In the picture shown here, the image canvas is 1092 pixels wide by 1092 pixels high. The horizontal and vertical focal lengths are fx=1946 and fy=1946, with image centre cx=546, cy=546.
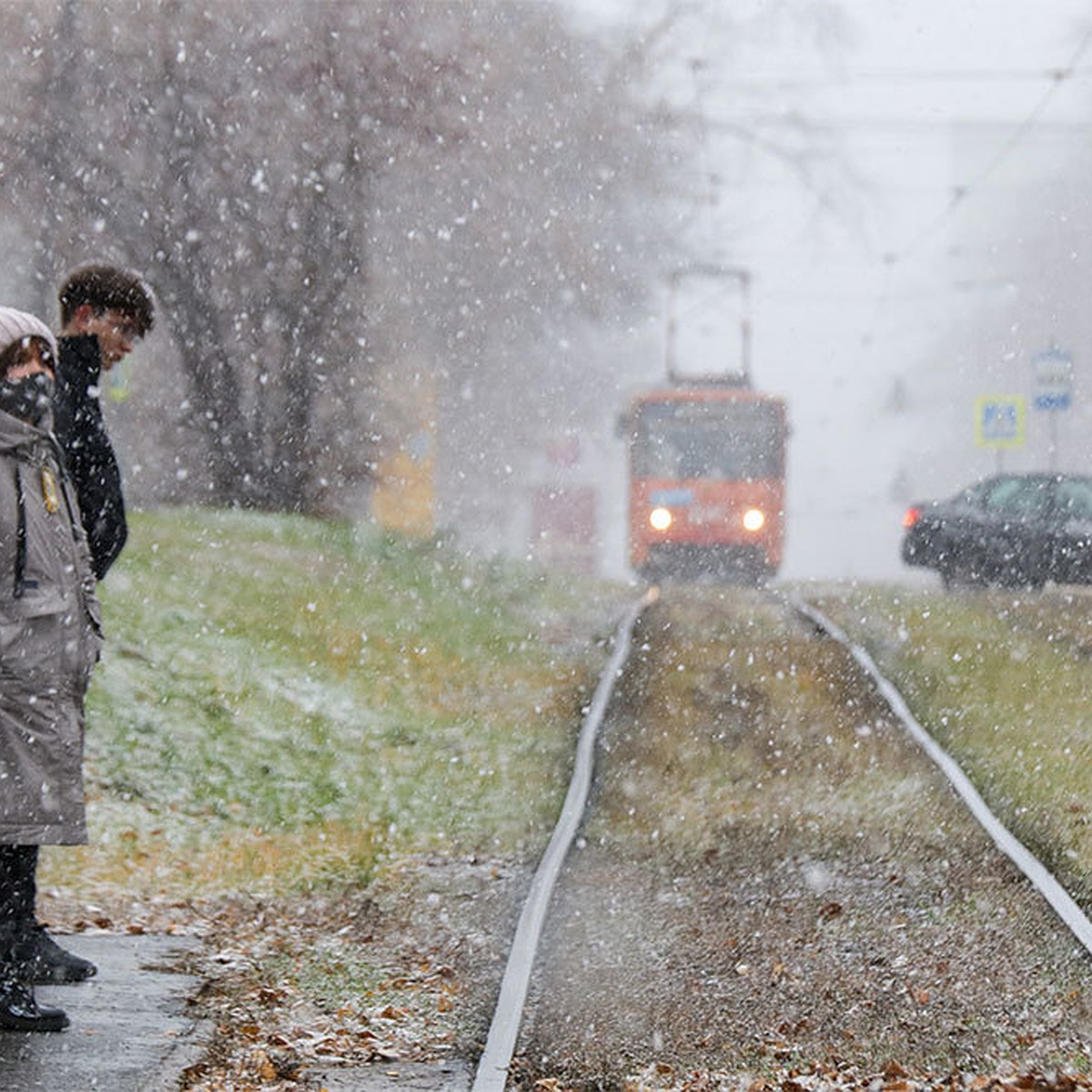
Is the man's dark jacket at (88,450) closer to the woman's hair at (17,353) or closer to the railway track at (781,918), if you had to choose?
the woman's hair at (17,353)

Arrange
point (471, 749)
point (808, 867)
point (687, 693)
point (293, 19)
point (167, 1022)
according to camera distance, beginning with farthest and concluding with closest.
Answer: point (293, 19) < point (687, 693) < point (471, 749) < point (808, 867) < point (167, 1022)

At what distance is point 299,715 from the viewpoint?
1132 centimetres

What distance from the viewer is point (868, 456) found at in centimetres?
7719

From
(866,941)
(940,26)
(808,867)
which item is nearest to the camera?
(866,941)

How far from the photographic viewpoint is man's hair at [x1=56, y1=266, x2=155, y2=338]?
17.1ft

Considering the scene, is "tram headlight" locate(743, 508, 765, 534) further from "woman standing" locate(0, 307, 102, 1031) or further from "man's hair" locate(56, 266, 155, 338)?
"woman standing" locate(0, 307, 102, 1031)

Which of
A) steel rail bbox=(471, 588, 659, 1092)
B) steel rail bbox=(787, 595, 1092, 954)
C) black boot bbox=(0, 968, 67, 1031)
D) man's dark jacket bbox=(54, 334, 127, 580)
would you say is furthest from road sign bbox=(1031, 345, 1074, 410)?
black boot bbox=(0, 968, 67, 1031)

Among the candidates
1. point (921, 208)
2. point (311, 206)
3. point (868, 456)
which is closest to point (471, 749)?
point (311, 206)

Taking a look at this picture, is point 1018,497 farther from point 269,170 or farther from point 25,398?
point 25,398

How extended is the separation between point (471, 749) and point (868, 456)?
2659 inches

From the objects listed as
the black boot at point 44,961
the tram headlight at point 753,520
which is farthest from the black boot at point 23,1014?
the tram headlight at point 753,520

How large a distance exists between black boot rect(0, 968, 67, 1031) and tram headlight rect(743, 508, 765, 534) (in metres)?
17.6

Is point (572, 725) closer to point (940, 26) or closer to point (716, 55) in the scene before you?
point (716, 55)

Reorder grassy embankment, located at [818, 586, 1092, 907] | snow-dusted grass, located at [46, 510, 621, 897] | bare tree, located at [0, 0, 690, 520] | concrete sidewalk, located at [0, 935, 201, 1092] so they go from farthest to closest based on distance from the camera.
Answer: bare tree, located at [0, 0, 690, 520], grassy embankment, located at [818, 586, 1092, 907], snow-dusted grass, located at [46, 510, 621, 897], concrete sidewalk, located at [0, 935, 201, 1092]
